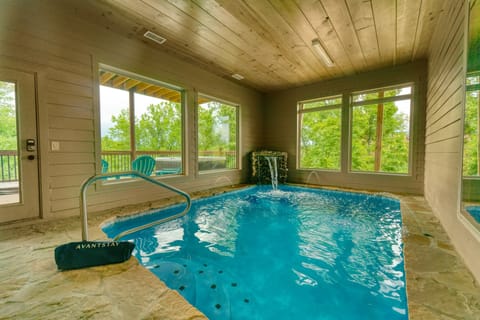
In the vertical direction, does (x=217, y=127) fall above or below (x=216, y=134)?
above

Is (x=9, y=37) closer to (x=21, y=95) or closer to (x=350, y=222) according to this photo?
(x=21, y=95)

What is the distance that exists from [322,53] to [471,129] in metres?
2.79

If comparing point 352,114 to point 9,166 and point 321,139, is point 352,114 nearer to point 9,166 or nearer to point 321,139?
point 321,139

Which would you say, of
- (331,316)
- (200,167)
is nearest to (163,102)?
(200,167)

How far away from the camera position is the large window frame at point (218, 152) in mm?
4793

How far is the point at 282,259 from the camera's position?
208cm

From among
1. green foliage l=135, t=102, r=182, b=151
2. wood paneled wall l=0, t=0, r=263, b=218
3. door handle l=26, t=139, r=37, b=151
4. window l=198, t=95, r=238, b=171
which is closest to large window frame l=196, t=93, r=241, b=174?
window l=198, t=95, r=238, b=171

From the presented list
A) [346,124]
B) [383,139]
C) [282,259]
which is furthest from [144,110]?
[383,139]

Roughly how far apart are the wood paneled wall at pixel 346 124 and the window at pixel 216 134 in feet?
4.24

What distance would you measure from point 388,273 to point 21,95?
439 centimetres

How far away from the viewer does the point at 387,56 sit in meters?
3.97

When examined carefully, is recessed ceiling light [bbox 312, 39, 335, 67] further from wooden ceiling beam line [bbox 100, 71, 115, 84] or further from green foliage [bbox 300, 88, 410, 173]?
wooden ceiling beam line [bbox 100, 71, 115, 84]

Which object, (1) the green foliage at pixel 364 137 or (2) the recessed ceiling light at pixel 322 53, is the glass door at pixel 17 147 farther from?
(1) the green foliage at pixel 364 137

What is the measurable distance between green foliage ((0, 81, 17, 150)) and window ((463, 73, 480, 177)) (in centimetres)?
462
